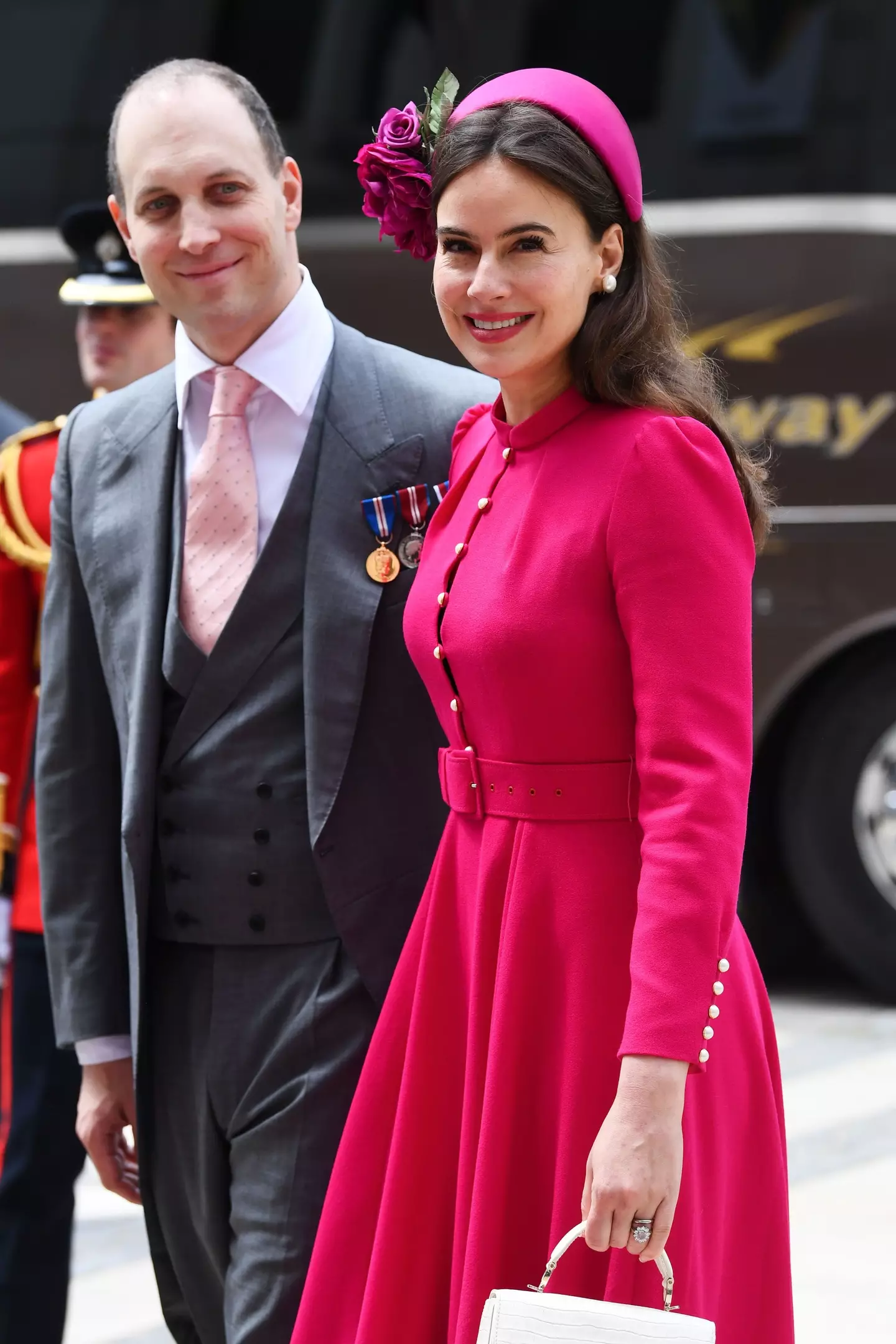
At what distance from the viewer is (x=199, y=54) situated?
601cm

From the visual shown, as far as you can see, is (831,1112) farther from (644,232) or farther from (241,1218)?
(644,232)

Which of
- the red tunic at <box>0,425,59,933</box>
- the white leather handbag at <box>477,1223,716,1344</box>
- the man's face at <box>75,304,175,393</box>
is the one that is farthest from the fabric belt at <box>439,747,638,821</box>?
the man's face at <box>75,304,175,393</box>

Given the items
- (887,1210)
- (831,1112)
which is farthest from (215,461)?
(831,1112)

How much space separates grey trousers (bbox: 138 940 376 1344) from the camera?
246 cm

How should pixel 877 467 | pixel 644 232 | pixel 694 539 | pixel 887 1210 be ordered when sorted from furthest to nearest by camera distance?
pixel 877 467 < pixel 887 1210 < pixel 644 232 < pixel 694 539

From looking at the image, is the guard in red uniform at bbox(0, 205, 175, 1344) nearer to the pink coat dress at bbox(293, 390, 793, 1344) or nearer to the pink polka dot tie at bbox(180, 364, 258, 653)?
the pink polka dot tie at bbox(180, 364, 258, 653)

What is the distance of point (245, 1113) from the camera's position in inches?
99.1

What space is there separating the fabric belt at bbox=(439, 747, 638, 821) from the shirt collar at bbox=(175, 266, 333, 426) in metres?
0.63

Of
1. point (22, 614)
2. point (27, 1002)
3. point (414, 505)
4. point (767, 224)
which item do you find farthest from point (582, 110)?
point (767, 224)

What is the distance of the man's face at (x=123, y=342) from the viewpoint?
3.96m

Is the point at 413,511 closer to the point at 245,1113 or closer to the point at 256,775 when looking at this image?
the point at 256,775

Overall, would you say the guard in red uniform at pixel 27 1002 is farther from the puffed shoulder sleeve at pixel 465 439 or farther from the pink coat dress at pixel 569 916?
the pink coat dress at pixel 569 916

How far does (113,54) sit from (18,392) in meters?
1.05

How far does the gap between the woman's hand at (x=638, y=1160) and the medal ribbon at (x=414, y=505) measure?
2.81 ft
